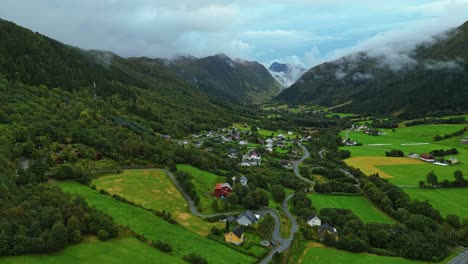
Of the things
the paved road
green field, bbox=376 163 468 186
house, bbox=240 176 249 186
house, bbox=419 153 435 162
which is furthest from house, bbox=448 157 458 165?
house, bbox=240 176 249 186

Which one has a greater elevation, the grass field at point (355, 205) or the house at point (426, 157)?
the house at point (426, 157)

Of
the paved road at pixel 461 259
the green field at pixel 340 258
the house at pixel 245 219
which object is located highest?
the house at pixel 245 219

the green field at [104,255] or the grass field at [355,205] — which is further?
the grass field at [355,205]

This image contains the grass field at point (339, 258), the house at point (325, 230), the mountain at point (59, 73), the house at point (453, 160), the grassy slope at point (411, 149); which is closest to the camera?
the grass field at point (339, 258)

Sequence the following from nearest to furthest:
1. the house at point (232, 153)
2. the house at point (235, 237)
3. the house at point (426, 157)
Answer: the house at point (235, 237) < the house at point (426, 157) < the house at point (232, 153)

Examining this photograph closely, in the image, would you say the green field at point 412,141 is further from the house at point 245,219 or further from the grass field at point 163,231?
the grass field at point 163,231

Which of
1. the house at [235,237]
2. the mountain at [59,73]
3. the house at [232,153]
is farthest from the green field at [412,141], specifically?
the house at [235,237]

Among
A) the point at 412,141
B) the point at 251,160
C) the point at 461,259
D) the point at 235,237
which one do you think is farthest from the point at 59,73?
the point at 412,141
